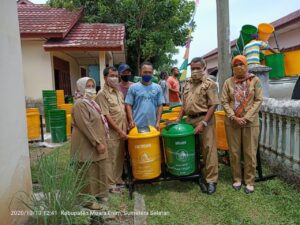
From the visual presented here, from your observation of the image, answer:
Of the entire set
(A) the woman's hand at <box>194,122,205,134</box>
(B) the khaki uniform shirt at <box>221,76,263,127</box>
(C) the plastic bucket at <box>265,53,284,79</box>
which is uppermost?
(C) the plastic bucket at <box>265,53,284,79</box>

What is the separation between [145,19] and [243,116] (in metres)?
13.9

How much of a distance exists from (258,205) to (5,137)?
9.67ft

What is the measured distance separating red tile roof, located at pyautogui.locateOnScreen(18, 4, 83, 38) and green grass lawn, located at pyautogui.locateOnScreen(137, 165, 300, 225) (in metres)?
7.41

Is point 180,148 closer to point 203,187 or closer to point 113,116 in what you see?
point 203,187

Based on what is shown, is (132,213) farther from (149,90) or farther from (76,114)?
(149,90)

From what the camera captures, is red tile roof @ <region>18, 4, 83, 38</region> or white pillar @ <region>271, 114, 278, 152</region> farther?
red tile roof @ <region>18, 4, 83, 38</region>

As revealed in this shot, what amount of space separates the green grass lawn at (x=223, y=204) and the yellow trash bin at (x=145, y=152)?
39 cm

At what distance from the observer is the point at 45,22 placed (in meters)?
11.2

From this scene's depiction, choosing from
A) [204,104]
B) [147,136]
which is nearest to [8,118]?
[147,136]

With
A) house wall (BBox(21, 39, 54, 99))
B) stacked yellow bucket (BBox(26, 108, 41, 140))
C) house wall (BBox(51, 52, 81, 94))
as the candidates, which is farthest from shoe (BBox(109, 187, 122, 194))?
house wall (BBox(51, 52, 81, 94))

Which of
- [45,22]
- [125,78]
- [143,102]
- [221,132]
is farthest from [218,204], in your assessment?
[45,22]

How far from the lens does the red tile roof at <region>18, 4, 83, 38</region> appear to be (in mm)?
10273

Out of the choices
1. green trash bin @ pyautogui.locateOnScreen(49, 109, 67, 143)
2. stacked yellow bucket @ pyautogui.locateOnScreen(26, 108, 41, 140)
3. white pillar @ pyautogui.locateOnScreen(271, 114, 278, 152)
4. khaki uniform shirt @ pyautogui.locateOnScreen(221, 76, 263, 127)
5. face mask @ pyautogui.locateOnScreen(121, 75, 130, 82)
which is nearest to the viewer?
khaki uniform shirt @ pyautogui.locateOnScreen(221, 76, 263, 127)

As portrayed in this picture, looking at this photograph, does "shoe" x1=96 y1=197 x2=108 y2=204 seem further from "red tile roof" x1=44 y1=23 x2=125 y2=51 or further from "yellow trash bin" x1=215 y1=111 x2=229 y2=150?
"red tile roof" x1=44 y1=23 x2=125 y2=51
